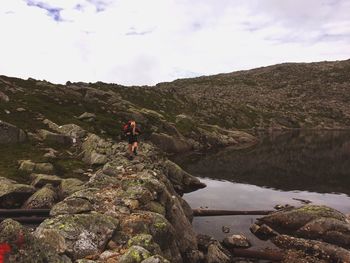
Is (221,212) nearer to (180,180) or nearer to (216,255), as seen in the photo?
(180,180)

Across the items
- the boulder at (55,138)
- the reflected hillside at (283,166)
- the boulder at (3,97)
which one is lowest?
the reflected hillside at (283,166)

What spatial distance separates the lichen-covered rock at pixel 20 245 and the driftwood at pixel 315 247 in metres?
22.1

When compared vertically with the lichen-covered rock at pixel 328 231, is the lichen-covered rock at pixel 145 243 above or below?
above

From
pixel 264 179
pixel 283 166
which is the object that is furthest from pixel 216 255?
pixel 283 166

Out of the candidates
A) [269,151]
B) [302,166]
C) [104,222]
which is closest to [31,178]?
[104,222]

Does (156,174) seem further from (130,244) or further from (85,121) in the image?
(85,121)

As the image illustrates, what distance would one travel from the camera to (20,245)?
12859 millimetres

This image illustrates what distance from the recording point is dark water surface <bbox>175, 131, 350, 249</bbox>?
4447cm

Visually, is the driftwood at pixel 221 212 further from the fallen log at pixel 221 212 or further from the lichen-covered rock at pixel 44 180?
the lichen-covered rock at pixel 44 180

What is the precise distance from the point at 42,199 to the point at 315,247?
21.8 meters

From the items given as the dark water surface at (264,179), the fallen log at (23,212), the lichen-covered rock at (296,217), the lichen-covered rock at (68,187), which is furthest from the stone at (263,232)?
the fallen log at (23,212)

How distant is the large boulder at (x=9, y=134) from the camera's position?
5169 centimetres

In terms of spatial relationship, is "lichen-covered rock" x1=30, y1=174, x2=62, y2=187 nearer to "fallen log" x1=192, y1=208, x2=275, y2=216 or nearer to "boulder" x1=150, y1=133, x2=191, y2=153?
"fallen log" x1=192, y1=208, x2=275, y2=216

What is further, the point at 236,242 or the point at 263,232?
the point at 263,232
